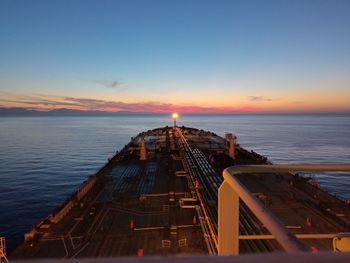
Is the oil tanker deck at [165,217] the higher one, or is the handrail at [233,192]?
the handrail at [233,192]

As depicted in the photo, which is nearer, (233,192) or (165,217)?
(233,192)

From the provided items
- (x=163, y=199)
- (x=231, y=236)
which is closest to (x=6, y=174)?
(x=163, y=199)

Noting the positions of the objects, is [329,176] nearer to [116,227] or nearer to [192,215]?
[192,215]

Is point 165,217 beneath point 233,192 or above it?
beneath

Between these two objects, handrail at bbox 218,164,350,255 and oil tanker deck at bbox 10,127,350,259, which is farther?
oil tanker deck at bbox 10,127,350,259

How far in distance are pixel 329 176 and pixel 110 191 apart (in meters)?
38.3

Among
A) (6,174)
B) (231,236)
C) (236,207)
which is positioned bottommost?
(6,174)

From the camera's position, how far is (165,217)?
73.0 feet

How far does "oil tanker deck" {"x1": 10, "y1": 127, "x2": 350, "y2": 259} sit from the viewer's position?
17469 millimetres

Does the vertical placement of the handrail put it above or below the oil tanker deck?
above

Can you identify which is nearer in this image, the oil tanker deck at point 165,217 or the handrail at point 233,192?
the handrail at point 233,192

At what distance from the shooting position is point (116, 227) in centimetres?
2072

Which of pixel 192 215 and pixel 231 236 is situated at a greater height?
pixel 231 236

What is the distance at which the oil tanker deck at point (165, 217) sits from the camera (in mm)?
17469
